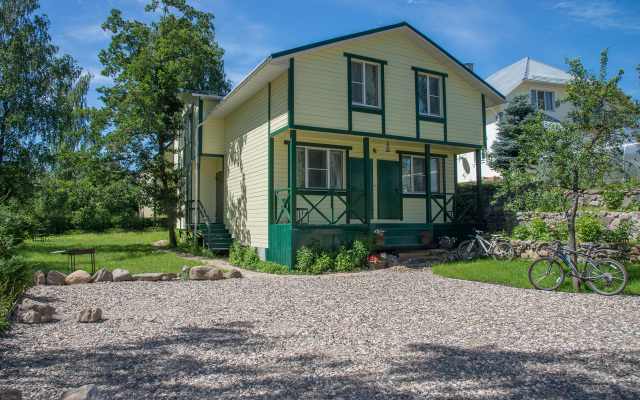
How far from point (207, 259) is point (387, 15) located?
32.5ft

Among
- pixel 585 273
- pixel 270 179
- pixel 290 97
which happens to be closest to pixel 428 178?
pixel 270 179

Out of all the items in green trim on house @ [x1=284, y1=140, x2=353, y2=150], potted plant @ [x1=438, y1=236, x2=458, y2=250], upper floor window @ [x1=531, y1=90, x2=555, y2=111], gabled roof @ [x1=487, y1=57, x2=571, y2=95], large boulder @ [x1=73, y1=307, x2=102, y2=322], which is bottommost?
large boulder @ [x1=73, y1=307, x2=102, y2=322]

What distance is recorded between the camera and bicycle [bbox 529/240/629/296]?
7.77 meters

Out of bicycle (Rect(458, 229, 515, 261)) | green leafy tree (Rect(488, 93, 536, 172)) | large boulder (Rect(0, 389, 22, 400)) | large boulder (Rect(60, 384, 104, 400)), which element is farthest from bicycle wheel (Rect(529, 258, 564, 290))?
green leafy tree (Rect(488, 93, 536, 172))

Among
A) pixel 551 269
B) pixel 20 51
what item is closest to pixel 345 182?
pixel 551 269

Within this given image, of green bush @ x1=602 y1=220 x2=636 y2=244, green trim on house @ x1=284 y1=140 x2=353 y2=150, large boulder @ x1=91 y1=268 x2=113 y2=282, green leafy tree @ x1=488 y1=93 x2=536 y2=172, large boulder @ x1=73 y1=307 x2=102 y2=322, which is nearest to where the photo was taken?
large boulder @ x1=73 y1=307 x2=102 y2=322

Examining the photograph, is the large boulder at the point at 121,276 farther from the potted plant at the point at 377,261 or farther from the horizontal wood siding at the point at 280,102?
the potted plant at the point at 377,261

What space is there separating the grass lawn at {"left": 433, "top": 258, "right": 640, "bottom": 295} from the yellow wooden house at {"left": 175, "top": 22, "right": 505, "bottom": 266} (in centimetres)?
247

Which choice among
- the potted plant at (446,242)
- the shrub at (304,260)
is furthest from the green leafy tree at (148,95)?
the potted plant at (446,242)

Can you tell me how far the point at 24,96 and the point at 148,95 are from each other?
406 inches

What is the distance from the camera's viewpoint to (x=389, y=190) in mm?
14328

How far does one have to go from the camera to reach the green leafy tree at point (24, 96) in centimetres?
2169

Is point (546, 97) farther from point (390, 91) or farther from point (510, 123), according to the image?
point (390, 91)

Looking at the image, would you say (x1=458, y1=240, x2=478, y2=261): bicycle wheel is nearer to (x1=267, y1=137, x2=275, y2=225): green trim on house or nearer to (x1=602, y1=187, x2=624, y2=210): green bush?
(x1=602, y1=187, x2=624, y2=210): green bush
